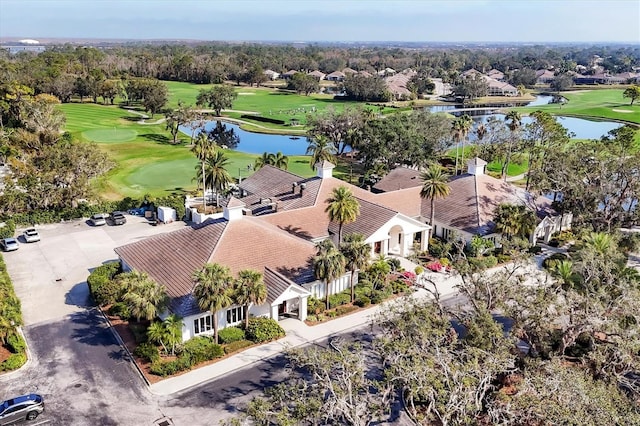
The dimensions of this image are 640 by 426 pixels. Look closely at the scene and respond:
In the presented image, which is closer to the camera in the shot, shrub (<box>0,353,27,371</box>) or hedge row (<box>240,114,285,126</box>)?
shrub (<box>0,353,27,371</box>)

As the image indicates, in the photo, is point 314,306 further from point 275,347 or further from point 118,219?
point 118,219

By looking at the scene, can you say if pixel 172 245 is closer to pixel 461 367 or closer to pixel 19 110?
pixel 461 367

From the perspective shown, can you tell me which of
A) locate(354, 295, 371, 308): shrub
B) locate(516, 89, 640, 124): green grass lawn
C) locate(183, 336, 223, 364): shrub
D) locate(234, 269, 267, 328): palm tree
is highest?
locate(516, 89, 640, 124): green grass lawn

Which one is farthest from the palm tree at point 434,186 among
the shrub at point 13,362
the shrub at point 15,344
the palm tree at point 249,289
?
the shrub at point 13,362

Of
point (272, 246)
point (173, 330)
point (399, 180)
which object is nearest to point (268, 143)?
point (399, 180)

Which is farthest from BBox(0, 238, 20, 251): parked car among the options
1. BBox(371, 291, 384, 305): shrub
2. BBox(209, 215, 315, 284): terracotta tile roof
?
BBox(371, 291, 384, 305): shrub

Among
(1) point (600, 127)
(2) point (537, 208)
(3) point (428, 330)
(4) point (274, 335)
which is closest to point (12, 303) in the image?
(4) point (274, 335)

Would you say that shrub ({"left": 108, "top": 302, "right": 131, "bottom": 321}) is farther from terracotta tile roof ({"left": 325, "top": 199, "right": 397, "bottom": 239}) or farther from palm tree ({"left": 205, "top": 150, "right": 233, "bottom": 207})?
palm tree ({"left": 205, "top": 150, "right": 233, "bottom": 207})
